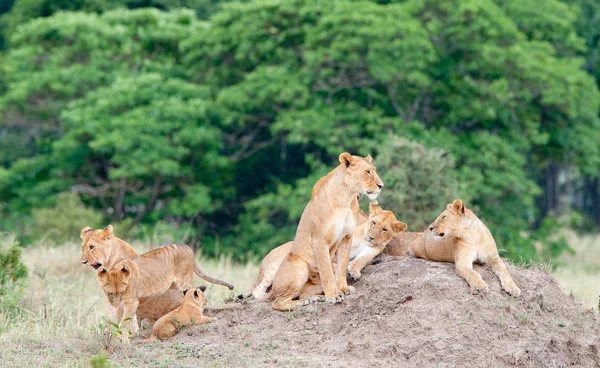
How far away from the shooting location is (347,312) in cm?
830

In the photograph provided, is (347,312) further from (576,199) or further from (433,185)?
(576,199)

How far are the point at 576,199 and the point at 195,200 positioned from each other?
26.6 metres

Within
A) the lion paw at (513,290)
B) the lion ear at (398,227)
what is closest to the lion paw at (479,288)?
the lion paw at (513,290)

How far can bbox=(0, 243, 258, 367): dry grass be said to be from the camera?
307 inches

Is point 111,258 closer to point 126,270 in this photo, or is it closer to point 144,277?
point 144,277

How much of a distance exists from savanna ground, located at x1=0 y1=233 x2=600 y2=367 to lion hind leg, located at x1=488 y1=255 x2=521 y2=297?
68 mm

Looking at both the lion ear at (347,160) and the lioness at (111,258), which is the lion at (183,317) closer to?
the lioness at (111,258)

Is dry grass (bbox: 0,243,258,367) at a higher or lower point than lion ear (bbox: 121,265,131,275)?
lower

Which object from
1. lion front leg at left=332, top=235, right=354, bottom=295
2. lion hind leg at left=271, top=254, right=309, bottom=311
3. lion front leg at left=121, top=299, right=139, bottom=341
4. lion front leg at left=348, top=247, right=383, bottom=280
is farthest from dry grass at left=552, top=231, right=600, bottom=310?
lion front leg at left=121, top=299, right=139, bottom=341

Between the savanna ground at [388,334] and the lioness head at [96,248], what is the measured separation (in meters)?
0.63

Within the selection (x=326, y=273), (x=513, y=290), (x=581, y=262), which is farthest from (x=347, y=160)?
(x=581, y=262)

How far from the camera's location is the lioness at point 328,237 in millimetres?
8367

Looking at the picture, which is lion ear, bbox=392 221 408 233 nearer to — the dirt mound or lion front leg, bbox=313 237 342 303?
the dirt mound

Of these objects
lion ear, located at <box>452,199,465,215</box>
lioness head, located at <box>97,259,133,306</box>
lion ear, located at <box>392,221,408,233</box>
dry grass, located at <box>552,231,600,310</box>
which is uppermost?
lion ear, located at <box>452,199,465,215</box>
